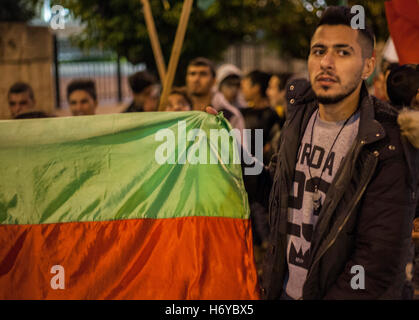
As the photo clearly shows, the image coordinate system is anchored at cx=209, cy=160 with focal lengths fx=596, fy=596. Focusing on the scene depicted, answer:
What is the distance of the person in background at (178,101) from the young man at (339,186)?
2.55m

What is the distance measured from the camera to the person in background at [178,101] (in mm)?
5379

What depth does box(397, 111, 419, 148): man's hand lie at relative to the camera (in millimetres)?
2311

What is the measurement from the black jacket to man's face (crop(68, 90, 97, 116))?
11.8 ft

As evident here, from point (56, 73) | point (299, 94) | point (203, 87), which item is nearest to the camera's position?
point (299, 94)

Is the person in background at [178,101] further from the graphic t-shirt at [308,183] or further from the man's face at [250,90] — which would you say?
the graphic t-shirt at [308,183]

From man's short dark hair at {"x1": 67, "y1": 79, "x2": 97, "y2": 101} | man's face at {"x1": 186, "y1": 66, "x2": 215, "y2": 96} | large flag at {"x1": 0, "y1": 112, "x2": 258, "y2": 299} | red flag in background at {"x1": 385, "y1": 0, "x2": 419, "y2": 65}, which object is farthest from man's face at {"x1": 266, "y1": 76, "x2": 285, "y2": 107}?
large flag at {"x1": 0, "y1": 112, "x2": 258, "y2": 299}

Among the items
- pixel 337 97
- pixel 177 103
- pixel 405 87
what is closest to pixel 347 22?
pixel 337 97

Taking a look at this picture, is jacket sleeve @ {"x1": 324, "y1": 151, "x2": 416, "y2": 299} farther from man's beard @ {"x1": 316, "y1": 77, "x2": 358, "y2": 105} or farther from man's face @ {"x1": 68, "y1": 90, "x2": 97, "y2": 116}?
man's face @ {"x1": 68, "y1": 90, "x2": 97, "y2": 116}

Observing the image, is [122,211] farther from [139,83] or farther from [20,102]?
[139,83]

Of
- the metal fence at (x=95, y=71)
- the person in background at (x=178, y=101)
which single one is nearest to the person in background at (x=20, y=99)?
the person in background at (x=178, y=101)

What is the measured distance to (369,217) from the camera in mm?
2408

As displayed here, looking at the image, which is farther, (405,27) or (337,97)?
(405,27)

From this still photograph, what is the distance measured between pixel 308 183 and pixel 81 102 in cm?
349

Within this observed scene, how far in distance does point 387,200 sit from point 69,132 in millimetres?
1733
